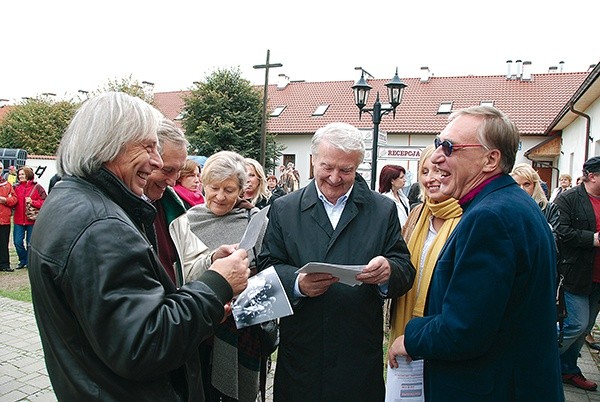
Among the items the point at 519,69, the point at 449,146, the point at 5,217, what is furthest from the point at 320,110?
the point at 449,146

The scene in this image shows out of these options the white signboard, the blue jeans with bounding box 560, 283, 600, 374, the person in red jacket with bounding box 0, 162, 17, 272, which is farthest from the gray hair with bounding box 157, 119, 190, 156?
the person in red jacket with bounding box 0, 162, 17, 272

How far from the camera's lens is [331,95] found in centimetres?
3145

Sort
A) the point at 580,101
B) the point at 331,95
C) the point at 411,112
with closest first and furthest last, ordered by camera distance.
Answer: the point at 580,101 < the point at 411,112 < the point at 331,95

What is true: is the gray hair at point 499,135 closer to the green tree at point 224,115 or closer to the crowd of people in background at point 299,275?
the crowd of people in background at point 299,275

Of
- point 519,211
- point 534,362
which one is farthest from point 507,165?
point 534,362

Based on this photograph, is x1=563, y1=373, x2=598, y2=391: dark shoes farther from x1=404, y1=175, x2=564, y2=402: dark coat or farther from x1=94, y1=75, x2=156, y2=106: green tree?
x1=94, y1=75, x2=156, y2=106: green tree

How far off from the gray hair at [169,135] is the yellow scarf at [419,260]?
4.73ft

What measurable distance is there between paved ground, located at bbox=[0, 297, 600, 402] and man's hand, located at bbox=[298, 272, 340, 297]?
2196 mm

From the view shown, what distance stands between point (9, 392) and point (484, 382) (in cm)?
402

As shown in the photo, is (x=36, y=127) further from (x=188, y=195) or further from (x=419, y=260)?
(x=419, y=260)

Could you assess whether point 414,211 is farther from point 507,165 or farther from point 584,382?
point 584,382

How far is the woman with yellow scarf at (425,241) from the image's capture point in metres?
2.57

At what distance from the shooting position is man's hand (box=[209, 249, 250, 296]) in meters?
1.67

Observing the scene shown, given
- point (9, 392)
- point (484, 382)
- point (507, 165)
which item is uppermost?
point (507, 165)
